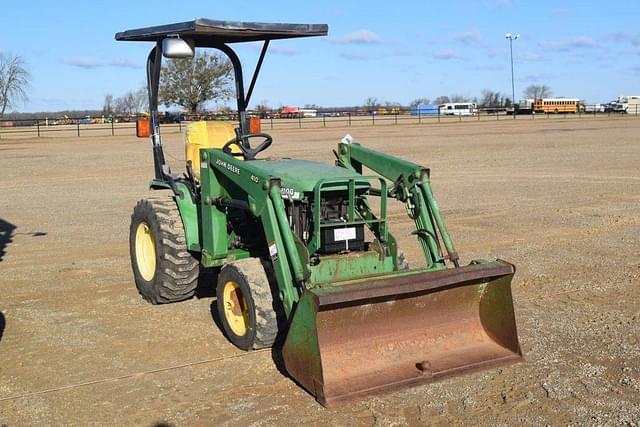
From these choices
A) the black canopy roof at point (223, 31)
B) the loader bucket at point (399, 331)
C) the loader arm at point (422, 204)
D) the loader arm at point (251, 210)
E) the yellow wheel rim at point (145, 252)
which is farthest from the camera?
the yellow wheel rim at point (145, 252)

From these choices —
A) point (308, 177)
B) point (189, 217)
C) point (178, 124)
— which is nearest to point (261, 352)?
point (308, 177)

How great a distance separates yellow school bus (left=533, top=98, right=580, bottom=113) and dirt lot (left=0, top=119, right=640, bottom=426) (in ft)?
230

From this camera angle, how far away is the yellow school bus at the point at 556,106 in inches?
3199

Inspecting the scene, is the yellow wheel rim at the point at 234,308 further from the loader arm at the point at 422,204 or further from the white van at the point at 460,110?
the white van at the point at 460,110

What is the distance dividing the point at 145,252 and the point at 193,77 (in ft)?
9.20

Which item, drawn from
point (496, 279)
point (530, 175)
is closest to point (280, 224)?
point (496, 279)

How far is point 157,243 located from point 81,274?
2.20 metres

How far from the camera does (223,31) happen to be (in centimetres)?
662

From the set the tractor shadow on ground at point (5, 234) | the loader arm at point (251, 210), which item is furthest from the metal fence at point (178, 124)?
the loader arm at point (251, 210)

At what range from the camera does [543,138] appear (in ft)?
111

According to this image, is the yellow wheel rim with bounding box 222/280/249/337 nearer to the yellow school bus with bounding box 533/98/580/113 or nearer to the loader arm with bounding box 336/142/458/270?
the loader arm with bounding box 336/142/458/270

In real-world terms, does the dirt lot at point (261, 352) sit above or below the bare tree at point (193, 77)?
below

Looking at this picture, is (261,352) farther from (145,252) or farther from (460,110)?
(460,110)

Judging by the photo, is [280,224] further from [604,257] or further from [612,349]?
[604,257]
